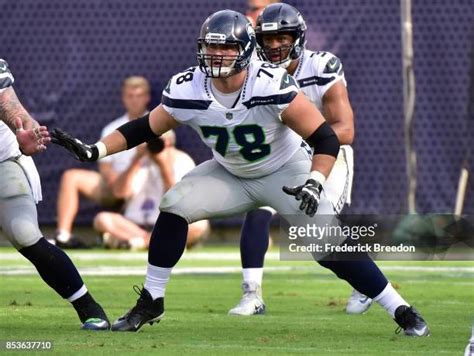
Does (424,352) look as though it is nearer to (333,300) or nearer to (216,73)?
(216,73)

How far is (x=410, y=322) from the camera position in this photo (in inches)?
225

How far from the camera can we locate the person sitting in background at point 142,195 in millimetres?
11312

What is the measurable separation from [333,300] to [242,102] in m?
2.19

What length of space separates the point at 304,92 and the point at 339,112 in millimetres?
225

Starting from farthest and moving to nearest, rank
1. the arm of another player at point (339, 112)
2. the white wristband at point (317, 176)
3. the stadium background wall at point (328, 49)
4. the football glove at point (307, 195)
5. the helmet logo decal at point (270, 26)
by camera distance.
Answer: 1. the stadium background wall at point (328, 49)
2. the arm of another player at point (339, 112)
3. the helmet logo decal at point (270, 26)
4. the white wristband at point (317, 176)
5. the football glove at point (307, 195)

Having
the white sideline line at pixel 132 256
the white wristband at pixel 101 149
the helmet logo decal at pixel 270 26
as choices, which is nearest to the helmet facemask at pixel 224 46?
the white wristband at pixel 101 149

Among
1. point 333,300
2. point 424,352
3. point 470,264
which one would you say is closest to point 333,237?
point 424,352

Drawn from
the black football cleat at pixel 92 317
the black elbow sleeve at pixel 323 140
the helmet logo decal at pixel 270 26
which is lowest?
the black football cleat at pixel 92 317

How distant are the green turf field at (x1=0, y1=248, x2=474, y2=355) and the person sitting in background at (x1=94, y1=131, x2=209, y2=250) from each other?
0.69 m

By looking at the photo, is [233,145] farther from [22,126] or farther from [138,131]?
[22,126]

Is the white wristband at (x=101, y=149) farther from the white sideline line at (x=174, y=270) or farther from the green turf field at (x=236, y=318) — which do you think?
the white sideline line at (x=174, y=270)

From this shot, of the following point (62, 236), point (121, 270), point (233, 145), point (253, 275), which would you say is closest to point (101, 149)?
point (233, 145)

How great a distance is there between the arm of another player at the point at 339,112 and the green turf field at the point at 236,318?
96 cm

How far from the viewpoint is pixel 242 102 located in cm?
574
